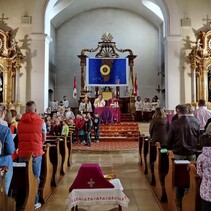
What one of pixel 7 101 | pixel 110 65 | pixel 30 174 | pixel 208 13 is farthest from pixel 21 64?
pixel 30 174

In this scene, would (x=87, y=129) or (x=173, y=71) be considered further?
(x=173, y=71)

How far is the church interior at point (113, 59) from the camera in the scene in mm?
6648

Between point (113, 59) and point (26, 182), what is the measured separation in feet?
42.3

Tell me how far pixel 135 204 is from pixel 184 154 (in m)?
1.05

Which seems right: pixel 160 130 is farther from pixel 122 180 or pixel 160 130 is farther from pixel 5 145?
pixel 5 145

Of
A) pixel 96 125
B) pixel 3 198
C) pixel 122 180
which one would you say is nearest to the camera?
pixel 3 198

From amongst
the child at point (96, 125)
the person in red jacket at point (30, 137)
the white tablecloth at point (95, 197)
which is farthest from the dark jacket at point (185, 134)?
the child at point (96, 125)

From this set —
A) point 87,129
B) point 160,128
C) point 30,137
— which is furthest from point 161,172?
point 87,129

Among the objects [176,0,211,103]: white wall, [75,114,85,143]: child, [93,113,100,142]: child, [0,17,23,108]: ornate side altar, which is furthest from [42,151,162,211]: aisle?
[176,0,211,103]: white wall

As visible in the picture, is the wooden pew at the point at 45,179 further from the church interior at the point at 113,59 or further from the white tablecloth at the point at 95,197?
the white tablecloth at the point at 95,197

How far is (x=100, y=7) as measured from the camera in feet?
60.8

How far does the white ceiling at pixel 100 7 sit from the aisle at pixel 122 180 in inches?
410

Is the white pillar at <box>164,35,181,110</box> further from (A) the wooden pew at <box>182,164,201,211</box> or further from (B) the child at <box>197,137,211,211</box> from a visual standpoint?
(B) the child at <box>197,137,211,211</box>

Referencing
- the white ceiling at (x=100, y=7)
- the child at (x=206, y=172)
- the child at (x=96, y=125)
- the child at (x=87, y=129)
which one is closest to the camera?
the child at (x=206, y=172)
